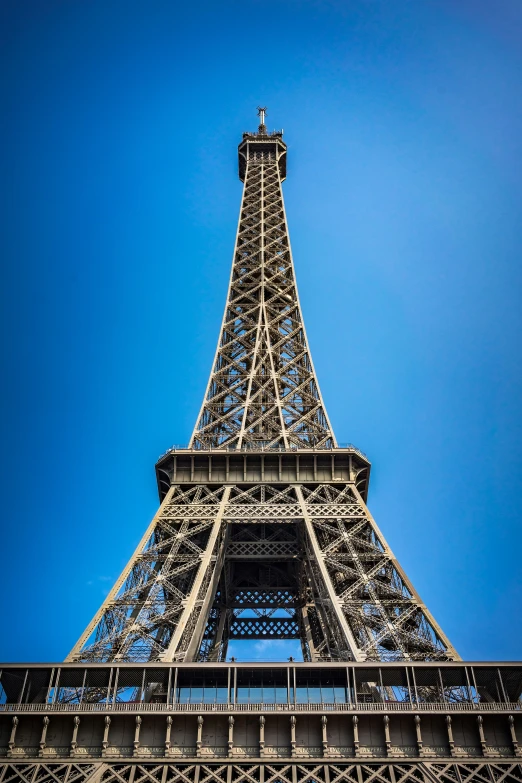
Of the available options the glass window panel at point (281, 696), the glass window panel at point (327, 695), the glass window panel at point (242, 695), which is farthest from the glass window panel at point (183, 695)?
the glass window panel at point (327, 695)

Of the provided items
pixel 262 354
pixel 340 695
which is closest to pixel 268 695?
pixel 340 695

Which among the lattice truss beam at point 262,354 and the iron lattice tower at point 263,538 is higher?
the lattice truss beam at point 262,354

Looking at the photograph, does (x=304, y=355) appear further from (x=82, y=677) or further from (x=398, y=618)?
(x=82, y=677)

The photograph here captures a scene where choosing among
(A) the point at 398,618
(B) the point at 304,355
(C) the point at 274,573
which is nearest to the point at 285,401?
(B) the point at 304,355

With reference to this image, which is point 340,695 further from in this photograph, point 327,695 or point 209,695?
point 209,695

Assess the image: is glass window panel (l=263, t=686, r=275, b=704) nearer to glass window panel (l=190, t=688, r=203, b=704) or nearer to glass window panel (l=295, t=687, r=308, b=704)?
glass window panel (l=295, t=687, r=308, b=704)

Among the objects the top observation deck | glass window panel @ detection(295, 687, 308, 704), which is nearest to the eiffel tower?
glass window panel @ detection(295, 687, 308, 704)

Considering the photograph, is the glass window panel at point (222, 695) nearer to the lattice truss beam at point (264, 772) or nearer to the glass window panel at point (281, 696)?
the glass window panel at point (281, 696)
